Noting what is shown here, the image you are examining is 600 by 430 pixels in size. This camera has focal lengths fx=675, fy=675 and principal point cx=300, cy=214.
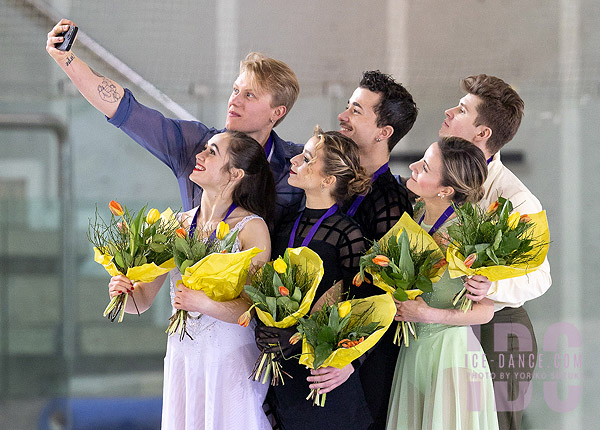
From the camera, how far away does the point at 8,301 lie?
3.69m

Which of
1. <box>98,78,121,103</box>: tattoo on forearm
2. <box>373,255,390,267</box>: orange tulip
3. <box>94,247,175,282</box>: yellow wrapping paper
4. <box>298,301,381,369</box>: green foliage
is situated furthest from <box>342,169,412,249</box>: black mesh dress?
<box>98,78,121,103</box>: tattoo on forearm

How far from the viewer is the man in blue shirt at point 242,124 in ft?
6.82

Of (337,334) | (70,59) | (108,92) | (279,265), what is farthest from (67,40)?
(337,334)

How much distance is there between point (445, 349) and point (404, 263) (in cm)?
33

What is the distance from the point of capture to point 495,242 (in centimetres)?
165

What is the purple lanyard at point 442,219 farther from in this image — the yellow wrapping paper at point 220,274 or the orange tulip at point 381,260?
the yellow wrapping paper at point 220,274

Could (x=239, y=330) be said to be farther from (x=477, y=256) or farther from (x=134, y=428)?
(x=134, y=428)

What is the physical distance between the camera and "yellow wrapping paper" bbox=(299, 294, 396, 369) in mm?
1662

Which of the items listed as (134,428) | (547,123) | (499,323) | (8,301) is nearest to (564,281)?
(547,123)

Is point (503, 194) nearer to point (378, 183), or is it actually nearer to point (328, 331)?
point (378, 183)

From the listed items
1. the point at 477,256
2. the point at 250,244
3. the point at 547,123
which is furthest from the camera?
the point at 547,123

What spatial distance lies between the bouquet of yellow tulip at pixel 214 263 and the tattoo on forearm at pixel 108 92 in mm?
522

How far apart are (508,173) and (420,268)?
1.80ft

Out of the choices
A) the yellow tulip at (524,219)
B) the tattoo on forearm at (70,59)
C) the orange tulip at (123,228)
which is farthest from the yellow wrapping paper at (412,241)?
the tattoo on forearm at (70,59)
